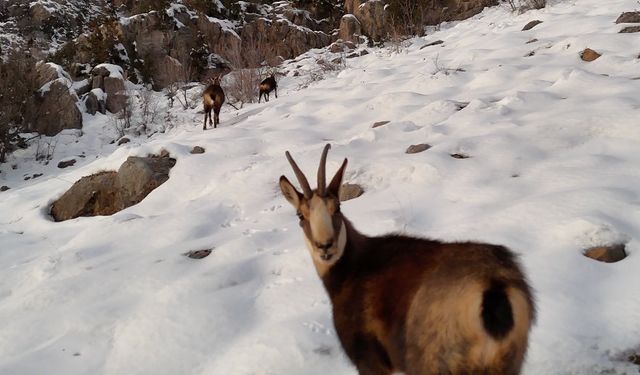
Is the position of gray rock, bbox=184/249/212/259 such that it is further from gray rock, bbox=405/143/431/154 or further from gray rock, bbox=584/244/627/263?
gray rock, bbox=584/244/627/263

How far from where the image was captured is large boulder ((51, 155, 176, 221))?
24.1 ft

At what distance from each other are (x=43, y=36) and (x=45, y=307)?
31857mm

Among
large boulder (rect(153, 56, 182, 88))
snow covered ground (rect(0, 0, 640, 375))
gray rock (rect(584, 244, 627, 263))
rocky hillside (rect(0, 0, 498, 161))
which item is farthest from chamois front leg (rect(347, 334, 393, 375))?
large boulder (rect(153, 56, 182, 88))

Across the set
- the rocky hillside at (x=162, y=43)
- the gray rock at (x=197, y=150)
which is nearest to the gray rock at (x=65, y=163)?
the rocky hillside at (x=162, y=43)

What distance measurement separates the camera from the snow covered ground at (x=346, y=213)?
9.74ft

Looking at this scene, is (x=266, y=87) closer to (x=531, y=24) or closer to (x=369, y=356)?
(x=531, y=24)

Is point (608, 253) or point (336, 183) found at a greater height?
point (336, 183)

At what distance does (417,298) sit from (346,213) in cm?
317

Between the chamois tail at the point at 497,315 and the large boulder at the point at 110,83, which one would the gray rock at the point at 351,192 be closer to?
the chamois tail at the point at 497,315

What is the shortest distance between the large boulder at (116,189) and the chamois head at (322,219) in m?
5.62

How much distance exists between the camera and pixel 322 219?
82.9 inches

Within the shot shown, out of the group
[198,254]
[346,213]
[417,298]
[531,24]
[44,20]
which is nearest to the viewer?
[417,298]

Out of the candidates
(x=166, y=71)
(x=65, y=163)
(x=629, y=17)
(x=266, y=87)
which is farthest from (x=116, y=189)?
(x=166, y=71)

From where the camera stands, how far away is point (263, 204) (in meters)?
5.81
